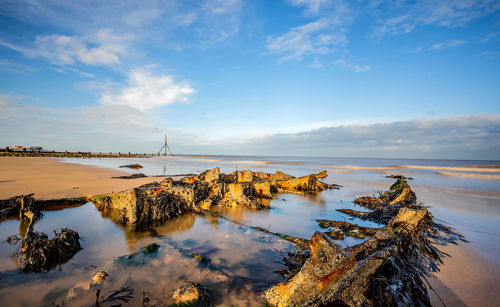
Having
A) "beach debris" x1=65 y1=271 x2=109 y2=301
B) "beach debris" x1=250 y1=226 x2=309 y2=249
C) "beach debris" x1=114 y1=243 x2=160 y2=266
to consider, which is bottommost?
"beach debris" x1=250 y1=226 x2=309 y2=249

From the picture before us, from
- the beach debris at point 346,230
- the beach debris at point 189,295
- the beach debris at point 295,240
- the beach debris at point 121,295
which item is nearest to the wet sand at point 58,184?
the beach debris at point 121,295

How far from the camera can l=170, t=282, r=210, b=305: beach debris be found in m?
2.41

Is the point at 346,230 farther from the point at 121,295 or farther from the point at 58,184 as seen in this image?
the point at 58,184

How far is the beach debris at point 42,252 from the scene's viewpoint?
300 cm

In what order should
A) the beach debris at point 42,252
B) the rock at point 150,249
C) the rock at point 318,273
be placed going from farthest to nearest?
the rock at point 150,249 → the beach debris at point 42,252 → the rock at point 318,273

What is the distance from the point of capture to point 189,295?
2439 mm

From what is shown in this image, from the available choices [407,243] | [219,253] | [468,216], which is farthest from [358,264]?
[468,216]

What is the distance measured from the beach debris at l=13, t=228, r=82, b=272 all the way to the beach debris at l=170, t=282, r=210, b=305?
6.90ft

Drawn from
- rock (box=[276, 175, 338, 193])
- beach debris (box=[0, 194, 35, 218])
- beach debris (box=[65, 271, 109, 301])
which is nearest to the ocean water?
beach debris (box=[65, 271, 109, 301])

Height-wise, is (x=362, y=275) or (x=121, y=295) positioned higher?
(x=362, y=275)

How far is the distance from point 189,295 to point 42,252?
2.47m

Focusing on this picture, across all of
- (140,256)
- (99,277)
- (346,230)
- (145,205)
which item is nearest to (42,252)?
(99,277)

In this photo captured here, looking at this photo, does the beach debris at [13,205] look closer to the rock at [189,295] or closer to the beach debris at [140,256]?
the beach debris at [140,256]

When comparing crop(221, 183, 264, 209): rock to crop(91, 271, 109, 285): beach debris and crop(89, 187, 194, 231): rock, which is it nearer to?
crop(89, 187, 194, 231): rock
